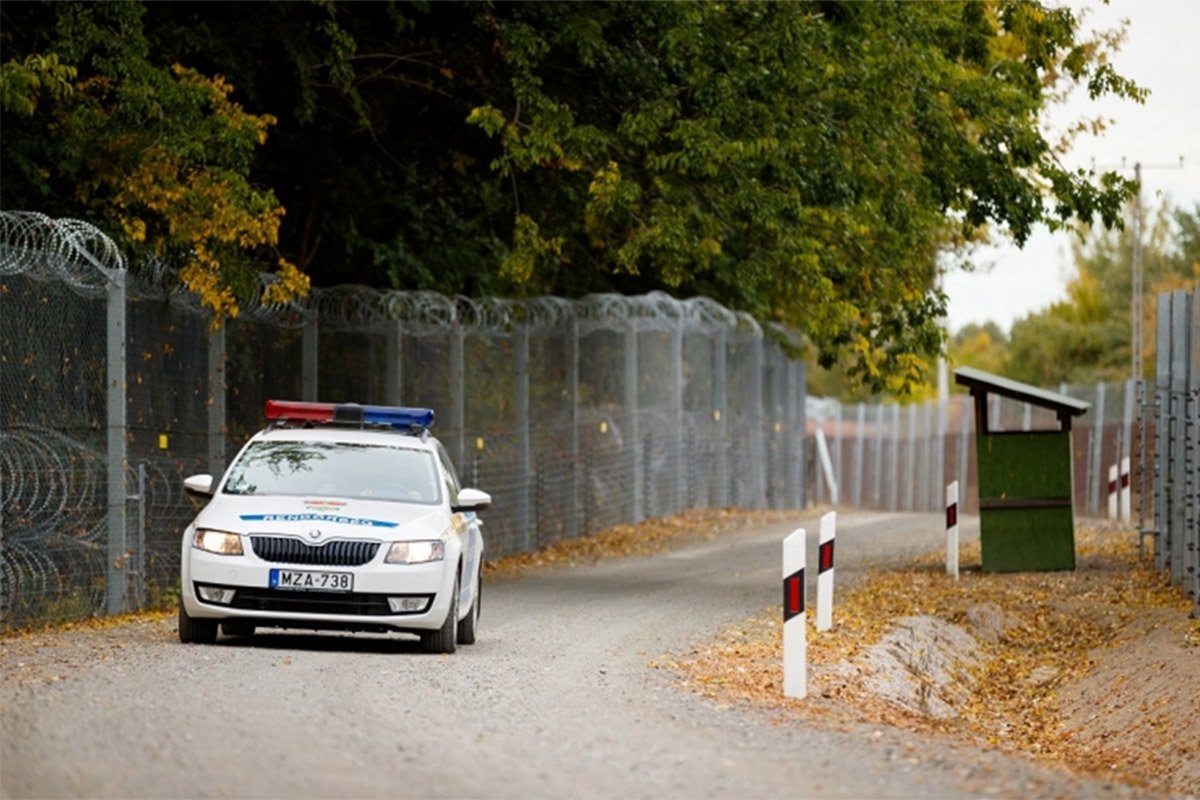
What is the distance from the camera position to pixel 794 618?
1355 cm

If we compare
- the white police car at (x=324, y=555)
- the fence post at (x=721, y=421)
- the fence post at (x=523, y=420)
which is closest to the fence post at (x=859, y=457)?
the fence post at (x=721, y=421)

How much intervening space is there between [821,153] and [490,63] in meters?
4.13

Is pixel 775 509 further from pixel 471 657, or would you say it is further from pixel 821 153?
pixel 471 657

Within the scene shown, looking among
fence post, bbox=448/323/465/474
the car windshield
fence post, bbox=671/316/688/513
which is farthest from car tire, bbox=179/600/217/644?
fence post, bbox=671/316/688/513

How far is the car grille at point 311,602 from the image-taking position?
51.1 feet

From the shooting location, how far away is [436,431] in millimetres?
28688

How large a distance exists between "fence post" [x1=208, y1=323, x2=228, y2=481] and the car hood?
5827 mm

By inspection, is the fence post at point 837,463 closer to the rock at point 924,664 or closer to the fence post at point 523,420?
the fence post at point 523,420

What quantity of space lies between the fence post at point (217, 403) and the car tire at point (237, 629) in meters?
5.11

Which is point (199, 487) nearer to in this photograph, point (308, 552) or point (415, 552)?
point (308, 552)

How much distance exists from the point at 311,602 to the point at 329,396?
1082cm

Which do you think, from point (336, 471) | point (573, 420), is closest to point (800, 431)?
point (573, 420)

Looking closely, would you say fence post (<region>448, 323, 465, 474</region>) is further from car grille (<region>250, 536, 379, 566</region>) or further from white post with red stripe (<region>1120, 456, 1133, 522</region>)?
white post with red stripe (<region>1120, 456, 1133, 522</region>)

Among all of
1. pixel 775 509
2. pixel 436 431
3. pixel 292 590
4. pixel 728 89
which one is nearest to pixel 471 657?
pixel 292 590
